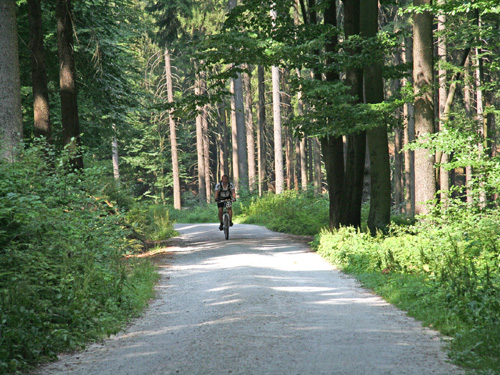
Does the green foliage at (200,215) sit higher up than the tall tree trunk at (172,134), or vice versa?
the tall tree trunk at (172,134)

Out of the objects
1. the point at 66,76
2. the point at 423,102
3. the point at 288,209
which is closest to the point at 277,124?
the point at 288,209

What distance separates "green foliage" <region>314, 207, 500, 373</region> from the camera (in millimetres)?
5449

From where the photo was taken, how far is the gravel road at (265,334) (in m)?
4.77

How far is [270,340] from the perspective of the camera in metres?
5.53

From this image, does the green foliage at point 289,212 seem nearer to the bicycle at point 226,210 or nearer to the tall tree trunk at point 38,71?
the bicycle at point 226,210

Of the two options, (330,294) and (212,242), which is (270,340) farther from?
(212,242)

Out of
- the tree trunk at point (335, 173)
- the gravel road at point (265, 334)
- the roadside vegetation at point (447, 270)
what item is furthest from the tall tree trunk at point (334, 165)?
the gravel road at point (265, 334)

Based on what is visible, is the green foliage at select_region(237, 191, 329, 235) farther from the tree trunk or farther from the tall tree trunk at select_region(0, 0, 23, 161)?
the tall tree trunk at select_region(0, 0, 23, 161)

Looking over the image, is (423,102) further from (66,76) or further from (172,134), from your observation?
(172,134)

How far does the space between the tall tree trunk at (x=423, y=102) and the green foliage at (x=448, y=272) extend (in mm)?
823

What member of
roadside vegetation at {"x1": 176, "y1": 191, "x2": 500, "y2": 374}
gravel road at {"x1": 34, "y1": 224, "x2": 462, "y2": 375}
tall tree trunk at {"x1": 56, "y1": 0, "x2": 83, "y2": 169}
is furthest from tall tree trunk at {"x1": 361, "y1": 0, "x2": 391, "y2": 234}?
tall tree trunk at {"x1": 56, "y1": 0, "x2": 83, "y2": 169}

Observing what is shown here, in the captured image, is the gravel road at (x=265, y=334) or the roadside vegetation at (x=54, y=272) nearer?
the gravel road at (x=265, y=334)

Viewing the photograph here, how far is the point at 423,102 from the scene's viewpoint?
1088 cm

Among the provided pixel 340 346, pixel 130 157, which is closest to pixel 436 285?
pixel 340 346
